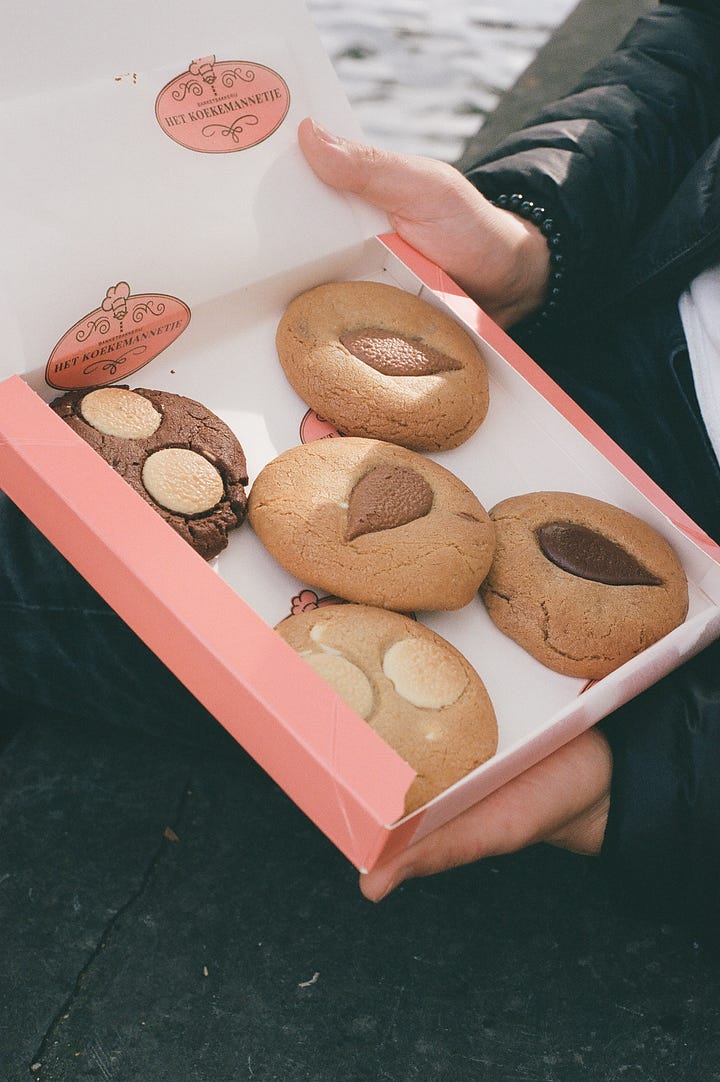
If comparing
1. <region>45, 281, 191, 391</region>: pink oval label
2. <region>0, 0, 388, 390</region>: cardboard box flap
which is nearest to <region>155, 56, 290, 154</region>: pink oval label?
<region>0, 0, 388, 390</region>: cardboard box flap

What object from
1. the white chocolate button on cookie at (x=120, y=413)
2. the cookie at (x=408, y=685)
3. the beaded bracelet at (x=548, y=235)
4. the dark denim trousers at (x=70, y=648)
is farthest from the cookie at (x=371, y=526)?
the beaded bracelet at (x=548, y=235)

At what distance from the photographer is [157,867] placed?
136 centimetres

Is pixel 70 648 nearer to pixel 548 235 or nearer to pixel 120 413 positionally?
pixel 120 413

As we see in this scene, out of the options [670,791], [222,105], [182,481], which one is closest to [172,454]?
[182,481]

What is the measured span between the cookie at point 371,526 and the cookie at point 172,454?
0.15 ft

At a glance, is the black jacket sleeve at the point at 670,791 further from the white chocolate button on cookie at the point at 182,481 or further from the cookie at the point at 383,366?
the white chocolate button on cookie at the point at 182,481

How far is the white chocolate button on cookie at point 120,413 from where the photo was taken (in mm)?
1051

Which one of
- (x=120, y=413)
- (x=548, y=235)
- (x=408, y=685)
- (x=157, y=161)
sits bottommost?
(x=408, y=685)

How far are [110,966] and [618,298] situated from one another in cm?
122

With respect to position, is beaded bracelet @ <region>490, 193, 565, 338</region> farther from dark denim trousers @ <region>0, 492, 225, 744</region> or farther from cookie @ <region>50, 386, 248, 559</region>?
dark denim trousers @ <region>0, 492, 225, 744</region>

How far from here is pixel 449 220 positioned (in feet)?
4.38

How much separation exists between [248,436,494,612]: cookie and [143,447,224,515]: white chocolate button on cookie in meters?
0.06

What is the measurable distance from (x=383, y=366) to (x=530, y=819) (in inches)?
23.0

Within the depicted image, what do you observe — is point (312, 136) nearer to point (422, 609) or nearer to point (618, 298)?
point (618, 298)
